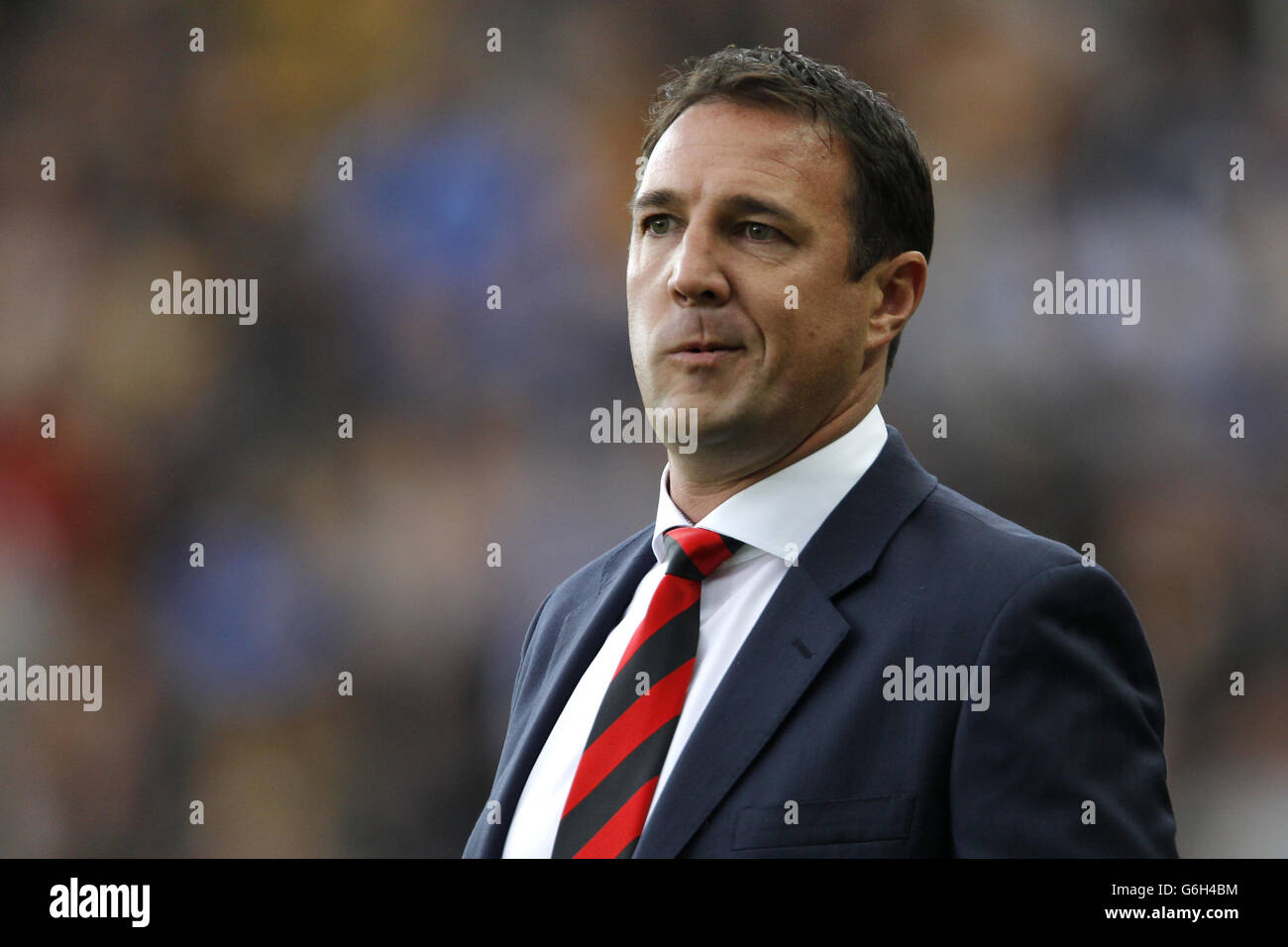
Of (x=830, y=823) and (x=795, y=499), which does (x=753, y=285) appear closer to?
(x=795, y=499)

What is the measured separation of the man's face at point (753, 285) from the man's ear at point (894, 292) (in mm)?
41

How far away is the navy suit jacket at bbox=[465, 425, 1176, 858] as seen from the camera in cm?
113

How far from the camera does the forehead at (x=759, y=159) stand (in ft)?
4.57

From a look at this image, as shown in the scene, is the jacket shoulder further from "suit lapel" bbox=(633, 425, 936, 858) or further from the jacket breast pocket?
the jacket breast pocket

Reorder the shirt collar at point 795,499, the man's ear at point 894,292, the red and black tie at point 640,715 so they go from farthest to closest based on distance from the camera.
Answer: the man's ear at point 894,292
the shirt collar at point 795,499
the red and black tie at point 640,715

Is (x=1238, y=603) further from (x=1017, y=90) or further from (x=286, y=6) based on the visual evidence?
(x=286, y=6)

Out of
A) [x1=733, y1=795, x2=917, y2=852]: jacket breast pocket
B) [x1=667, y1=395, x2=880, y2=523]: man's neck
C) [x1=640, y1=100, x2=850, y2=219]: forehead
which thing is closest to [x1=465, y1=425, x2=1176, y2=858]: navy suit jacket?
[x1=733, y1=795, x2=917, y2=852]: jacket breast pocket

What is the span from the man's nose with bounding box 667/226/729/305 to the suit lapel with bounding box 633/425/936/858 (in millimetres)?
254

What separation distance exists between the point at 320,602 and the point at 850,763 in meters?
2.39

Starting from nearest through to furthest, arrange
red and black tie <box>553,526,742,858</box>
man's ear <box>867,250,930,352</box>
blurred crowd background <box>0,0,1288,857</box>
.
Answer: red and black tie <box>553,526,742,858</box> < man's ear <box>867,250,930,352</box> < blurred crowd background <box>0,0,1288,857</box>

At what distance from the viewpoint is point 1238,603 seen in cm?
309

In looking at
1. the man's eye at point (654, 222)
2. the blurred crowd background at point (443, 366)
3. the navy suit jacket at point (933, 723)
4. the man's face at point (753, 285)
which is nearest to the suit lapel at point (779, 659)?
the navy suit jacket at point (933, 723)

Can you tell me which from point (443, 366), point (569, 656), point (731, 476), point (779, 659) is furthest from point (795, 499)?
point (443, 366)

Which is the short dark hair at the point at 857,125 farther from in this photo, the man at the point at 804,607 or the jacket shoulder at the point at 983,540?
the jacket shoulder at the point at 983,540
